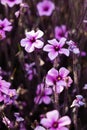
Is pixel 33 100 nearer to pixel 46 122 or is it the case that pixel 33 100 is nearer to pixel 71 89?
pixel 71 89

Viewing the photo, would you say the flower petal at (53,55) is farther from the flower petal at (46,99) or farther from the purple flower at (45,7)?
the purple flower at (45,7)

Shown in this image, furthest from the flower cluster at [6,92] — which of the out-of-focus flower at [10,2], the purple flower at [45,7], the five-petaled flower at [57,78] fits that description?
the purple flower at [45,7]

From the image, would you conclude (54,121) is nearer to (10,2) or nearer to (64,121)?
(64,121)

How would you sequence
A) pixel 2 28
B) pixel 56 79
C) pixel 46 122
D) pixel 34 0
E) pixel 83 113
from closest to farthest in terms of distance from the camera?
pixel 46 122 → pixel 56 79 → pixel 2 28 → pixel 83 113 → pixel 34 0

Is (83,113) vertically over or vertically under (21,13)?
under

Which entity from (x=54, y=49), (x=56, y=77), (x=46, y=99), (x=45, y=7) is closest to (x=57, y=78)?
(x=56, y=77)

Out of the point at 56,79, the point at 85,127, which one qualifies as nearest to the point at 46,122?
the point at 56,79

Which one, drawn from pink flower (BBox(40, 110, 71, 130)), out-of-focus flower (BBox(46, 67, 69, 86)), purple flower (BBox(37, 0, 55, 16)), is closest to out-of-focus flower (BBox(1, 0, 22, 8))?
purple flower (BBox(37, 0, 55, 16))

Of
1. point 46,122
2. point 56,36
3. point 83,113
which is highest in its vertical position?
point 46,122

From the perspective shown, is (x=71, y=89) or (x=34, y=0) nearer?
(x=71, y=89)
